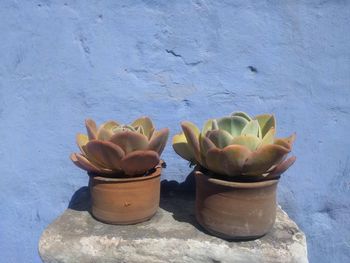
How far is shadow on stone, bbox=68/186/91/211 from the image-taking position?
87cm

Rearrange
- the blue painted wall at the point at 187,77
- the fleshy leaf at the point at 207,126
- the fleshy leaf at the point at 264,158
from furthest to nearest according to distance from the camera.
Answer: the blue painted wall at the point at 187,77
the fleshy leaf at the point at 207,126
the fleshy leaf at the point at 264,158

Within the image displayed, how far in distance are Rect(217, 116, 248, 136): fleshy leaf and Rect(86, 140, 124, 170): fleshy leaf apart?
0.20 meters

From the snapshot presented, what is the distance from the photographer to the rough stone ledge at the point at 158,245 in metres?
0.70

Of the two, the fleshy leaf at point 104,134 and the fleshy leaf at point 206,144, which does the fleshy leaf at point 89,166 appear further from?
the fleshy leaf at point 206,144

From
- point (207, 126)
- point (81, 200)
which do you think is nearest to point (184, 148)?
point (207, 126)

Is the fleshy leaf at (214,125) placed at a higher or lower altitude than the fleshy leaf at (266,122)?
higher

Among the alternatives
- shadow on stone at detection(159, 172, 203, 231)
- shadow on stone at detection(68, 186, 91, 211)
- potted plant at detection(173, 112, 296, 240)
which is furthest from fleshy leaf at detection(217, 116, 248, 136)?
shadow on stone at detection(68, 186, 91, 211)

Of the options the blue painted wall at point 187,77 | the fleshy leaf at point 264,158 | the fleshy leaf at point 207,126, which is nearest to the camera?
the fleshy leaf at point 264,158

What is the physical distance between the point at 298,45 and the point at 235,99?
7.2 inches

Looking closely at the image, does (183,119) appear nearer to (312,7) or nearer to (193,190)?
(193,190)

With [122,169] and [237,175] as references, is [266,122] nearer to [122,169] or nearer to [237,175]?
[237,175]

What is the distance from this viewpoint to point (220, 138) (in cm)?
67

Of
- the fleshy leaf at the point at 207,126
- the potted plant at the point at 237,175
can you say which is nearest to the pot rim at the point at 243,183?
the potted plant at the point at 237,175

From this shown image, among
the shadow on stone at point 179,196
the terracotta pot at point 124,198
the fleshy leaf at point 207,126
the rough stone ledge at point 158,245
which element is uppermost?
the fleshy leaf at point 207,126
